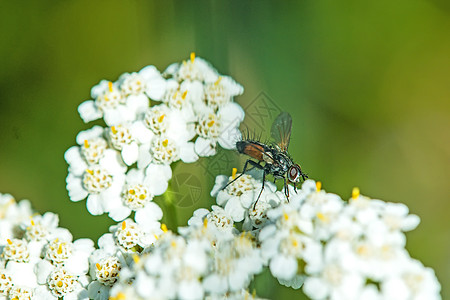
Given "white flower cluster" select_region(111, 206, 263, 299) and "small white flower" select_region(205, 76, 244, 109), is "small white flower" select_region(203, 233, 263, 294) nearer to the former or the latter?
"white flower cluster" select_region(111, 206, 263, 299)

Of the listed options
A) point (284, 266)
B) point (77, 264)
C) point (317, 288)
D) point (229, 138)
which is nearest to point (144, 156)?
point (229, 138)

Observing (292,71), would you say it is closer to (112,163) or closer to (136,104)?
(136,104)

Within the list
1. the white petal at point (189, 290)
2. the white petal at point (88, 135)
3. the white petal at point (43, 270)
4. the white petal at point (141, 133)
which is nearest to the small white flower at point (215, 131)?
the white petal at point (141, 133)

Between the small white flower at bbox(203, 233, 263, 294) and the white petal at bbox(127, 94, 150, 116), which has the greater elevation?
the white petal at bbox(127, 94, 150, 116)

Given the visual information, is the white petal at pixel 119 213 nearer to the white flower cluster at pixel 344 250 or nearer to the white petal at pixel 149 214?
the white petal at pixel 149 214

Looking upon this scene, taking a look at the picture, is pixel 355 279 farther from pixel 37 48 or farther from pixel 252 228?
pixel 37 48

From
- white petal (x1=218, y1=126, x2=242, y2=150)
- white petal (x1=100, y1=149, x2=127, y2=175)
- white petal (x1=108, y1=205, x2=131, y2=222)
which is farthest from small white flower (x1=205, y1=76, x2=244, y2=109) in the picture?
white petal (x1=108, y1=205, x2=131, y2=222)
